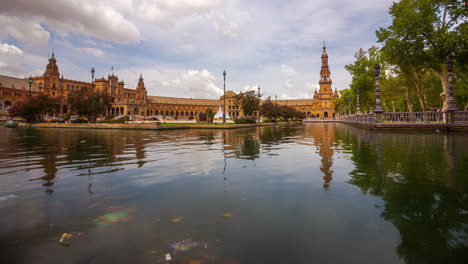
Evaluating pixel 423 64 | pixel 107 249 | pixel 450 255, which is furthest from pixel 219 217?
pixel 423 64

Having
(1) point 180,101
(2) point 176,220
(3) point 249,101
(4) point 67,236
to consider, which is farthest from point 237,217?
(1) point 180,101

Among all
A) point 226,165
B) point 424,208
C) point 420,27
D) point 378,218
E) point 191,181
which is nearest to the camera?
point 378,218

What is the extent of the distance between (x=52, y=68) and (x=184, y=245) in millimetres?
125929

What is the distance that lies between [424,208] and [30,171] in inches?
311

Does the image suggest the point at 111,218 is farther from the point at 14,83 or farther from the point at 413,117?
the point at 14,83

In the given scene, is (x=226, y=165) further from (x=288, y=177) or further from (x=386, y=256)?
(x=386, y=256)

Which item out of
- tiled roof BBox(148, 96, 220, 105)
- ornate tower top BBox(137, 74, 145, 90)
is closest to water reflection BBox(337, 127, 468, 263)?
ornate tower top BBox(137, 74, 145, 90)

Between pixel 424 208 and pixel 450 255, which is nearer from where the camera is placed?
pixel 450 255

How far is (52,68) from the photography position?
99.6 meters

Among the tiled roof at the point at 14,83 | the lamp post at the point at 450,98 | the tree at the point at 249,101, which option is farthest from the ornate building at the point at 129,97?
the lamp post at the point at 450,98

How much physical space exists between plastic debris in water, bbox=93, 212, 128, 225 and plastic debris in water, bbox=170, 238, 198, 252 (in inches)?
38.0

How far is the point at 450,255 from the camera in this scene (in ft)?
6.67

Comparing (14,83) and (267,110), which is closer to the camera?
(267,110)

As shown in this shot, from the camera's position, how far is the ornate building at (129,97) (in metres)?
90.7
